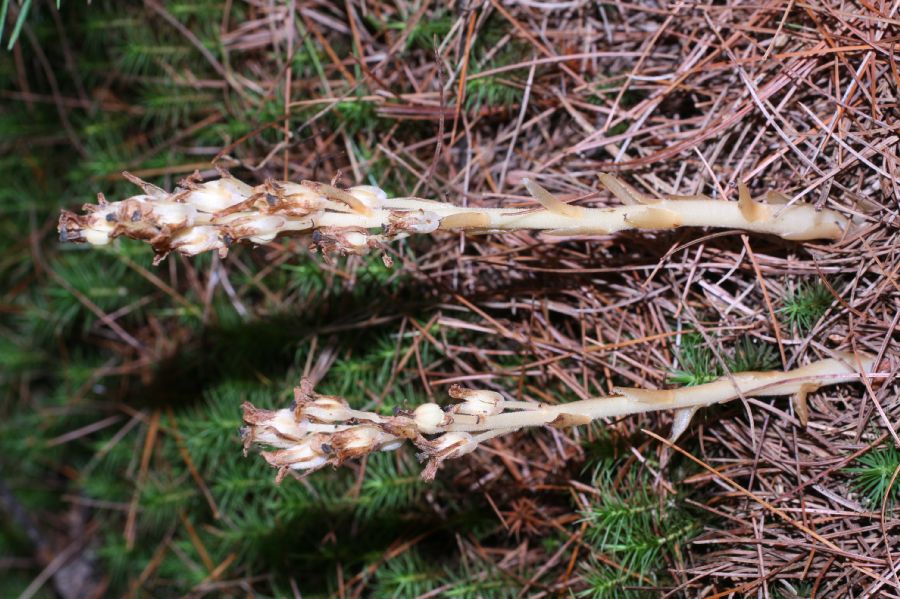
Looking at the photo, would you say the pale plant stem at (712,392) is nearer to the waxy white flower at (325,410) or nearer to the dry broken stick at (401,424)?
the dry broken stick at (401,424)

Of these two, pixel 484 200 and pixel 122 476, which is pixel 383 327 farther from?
pixel 122 476

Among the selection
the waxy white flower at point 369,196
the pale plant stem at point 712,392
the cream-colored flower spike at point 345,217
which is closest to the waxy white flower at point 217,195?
the cream-colored flower spike at point 345,217

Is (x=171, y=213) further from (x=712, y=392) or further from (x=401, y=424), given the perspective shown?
(x=712, y=392)

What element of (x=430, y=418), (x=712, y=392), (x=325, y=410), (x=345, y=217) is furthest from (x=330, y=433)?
(x=712, y=392)

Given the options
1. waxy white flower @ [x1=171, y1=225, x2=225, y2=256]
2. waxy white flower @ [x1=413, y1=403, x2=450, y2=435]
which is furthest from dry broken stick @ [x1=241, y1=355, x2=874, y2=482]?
waxy white flower @ [x1=171, y1=225, x2=225, y2=256]

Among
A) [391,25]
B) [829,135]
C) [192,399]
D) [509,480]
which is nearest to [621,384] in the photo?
[509,480]

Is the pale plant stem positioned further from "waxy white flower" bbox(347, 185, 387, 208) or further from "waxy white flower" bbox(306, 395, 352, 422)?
"waxy white flower" bbox(347, 185, 387, 208)

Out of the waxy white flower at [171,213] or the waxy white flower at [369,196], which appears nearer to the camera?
the waxy white flower at [171,213]

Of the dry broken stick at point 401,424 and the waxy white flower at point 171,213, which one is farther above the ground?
Result: the waxy white flower at point 171,213
